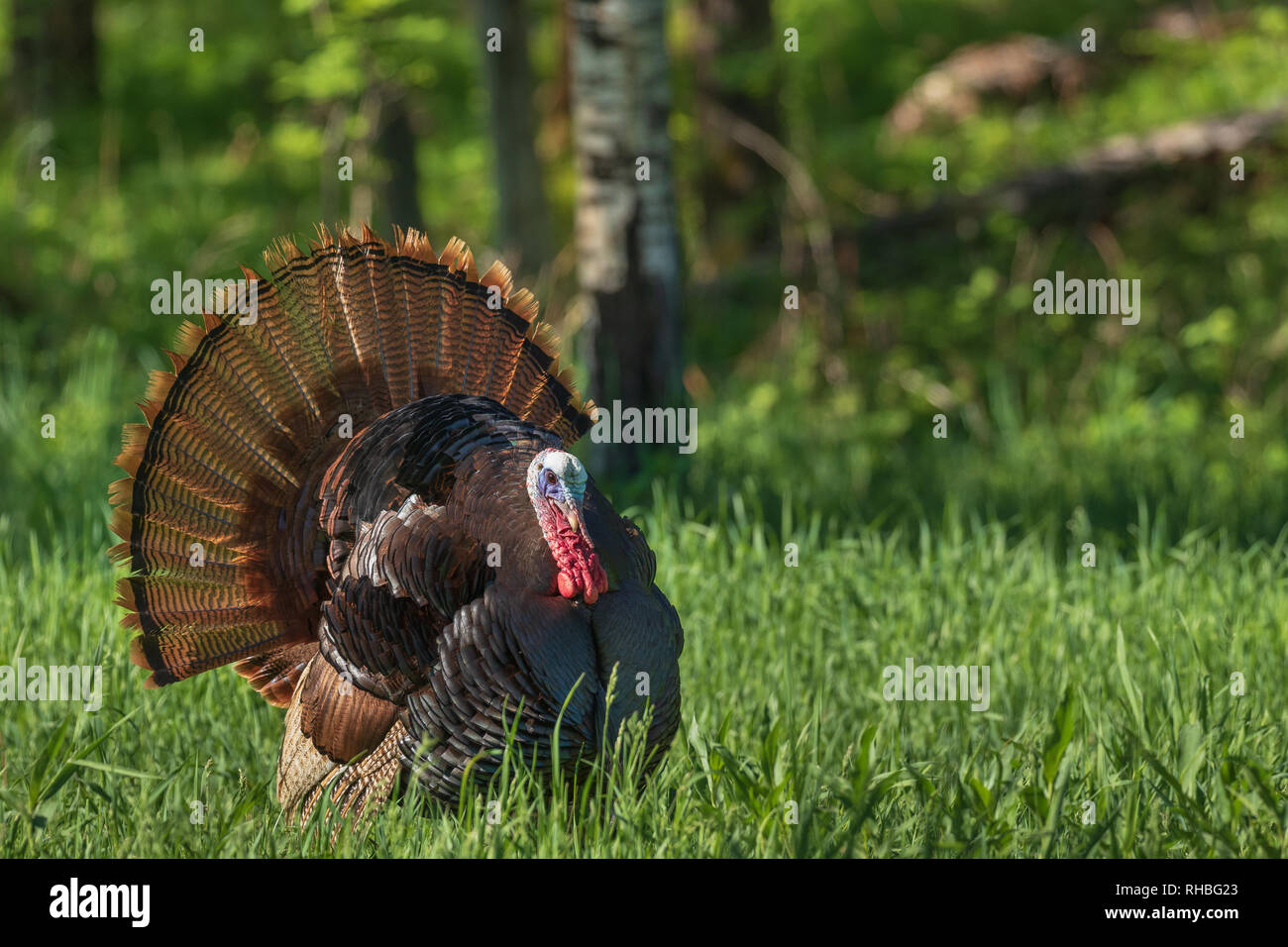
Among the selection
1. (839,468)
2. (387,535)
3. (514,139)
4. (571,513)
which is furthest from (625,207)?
(514,139)

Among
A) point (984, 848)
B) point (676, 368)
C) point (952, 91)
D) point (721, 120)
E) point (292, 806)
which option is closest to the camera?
point (984, 848)

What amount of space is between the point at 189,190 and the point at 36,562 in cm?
800

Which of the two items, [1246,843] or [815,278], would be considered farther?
[815,278]

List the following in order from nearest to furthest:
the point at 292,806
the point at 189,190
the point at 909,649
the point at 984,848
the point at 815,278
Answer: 1. the point at 984,848
2. the point at 292,806
3. the point at 909,649
4. the point at 815,278
5. the point at 189,190

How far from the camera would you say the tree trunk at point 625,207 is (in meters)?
5.82

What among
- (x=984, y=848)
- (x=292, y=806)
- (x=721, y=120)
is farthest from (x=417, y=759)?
(x=721, y=120)

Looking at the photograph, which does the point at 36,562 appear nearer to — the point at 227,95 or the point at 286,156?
the point at 286,156

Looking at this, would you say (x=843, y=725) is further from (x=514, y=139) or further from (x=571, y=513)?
(x=514, y=139)

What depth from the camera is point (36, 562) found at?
14.9 ft

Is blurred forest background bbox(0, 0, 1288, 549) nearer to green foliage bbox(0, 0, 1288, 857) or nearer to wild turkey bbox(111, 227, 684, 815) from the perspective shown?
green foliage bbox(0, 0, 1288, 857)

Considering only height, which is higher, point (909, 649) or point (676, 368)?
point (676, 368)

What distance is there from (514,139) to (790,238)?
200 cm

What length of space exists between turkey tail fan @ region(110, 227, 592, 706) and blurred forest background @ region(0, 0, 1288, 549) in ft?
4.55

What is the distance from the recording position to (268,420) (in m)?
3.80
